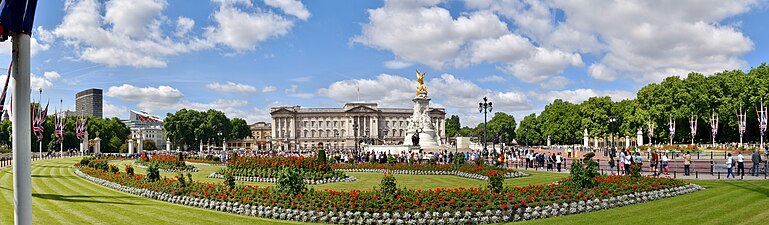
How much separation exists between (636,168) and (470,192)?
8.07 meters

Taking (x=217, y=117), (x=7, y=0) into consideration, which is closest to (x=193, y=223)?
(x=7, y=0)

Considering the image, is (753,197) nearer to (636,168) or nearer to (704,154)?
(636,168)

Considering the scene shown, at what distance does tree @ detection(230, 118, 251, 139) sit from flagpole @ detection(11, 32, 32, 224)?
155430 mm

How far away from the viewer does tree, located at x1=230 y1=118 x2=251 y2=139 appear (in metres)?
158

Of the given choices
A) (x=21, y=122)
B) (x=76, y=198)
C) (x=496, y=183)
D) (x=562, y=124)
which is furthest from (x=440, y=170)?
(x=562, y=124)

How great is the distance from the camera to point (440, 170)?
34.4m

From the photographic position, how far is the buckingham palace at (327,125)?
577 ft

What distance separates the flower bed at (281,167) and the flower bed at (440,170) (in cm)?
636

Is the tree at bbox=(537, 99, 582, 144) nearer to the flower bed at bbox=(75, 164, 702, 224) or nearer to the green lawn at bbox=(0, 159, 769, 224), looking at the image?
the green lawn at bbox=(0, 159, 769, 224)

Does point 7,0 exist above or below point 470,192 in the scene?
above

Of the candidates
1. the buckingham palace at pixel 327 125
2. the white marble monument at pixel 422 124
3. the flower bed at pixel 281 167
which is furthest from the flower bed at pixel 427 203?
the buckingham palace at pixel 327 125

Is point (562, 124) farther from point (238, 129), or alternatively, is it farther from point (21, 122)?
point (21, 122)

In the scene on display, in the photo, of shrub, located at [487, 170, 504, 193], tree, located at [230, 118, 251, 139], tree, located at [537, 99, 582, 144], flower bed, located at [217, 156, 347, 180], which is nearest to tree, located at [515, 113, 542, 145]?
tree, located at [537, 99, 582, 144]

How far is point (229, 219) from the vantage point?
15953mm
